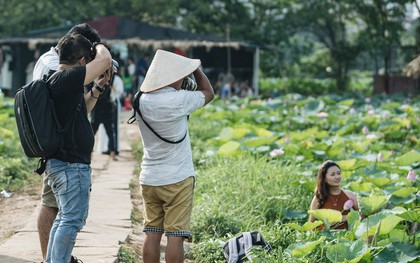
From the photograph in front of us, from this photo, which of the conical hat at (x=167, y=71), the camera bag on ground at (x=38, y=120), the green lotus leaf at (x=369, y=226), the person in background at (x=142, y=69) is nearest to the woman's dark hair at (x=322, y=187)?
the green lotus leaf at (x=369, y=226)

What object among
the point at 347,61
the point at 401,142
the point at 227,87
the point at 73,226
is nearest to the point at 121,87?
the point at 401,142

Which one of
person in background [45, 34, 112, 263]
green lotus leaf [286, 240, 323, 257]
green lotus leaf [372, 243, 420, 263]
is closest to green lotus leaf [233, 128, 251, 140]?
green lotus leaf [286, 240, 323, 257]

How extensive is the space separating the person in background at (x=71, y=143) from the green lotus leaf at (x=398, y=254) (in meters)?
1.91

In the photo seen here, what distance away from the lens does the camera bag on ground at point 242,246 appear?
596 centimetres

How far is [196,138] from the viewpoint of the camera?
13547mm

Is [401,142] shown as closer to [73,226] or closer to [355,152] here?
[355,152]

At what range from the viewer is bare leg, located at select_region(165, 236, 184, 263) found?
532 centimetres

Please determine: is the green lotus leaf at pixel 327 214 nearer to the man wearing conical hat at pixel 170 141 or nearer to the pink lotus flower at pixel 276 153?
the man wearing conical hat at pixel 170 141

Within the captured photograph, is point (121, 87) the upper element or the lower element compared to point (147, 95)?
lower

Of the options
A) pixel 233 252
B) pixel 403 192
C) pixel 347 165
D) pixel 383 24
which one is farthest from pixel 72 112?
pixel 383 24

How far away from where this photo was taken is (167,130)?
529 centimetres

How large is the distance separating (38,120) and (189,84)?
104 cm

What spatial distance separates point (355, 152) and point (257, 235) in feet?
19.9

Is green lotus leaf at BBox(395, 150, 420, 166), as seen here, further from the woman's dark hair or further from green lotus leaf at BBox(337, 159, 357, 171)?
the woman's dark hair
